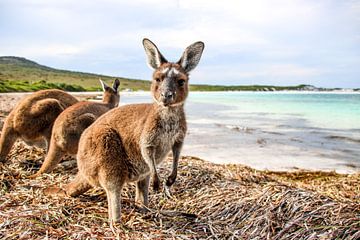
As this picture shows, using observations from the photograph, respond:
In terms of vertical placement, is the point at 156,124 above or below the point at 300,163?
above

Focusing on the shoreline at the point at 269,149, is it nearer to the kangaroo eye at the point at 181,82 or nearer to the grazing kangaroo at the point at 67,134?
the grazing kangaroo at the point at 67,134

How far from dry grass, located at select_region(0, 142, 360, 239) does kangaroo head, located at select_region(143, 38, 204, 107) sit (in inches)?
42.3

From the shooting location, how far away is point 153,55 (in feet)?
12.0

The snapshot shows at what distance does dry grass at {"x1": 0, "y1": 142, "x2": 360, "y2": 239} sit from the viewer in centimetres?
303

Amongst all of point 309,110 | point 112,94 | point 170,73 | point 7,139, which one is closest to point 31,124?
point 7,139

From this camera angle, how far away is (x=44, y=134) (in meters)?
5.69

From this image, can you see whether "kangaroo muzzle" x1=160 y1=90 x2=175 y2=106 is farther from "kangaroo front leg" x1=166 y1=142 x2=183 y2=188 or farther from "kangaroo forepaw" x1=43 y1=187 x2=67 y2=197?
"kangaroo forepaw" x1=43 y1=187 x2=67 y2=197

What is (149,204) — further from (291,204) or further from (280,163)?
(280,163)

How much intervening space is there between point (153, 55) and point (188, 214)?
1537 millimetres

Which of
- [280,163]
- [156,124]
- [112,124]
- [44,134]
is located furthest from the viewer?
[280,163]

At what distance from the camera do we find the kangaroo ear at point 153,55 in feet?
11.7

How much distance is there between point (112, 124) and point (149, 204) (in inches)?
37.9

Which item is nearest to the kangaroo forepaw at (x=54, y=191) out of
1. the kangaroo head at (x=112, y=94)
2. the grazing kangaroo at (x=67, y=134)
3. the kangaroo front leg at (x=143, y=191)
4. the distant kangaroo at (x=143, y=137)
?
the distant kangaroo at (x=143, y=137)

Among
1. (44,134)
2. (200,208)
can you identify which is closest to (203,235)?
(200,208)
